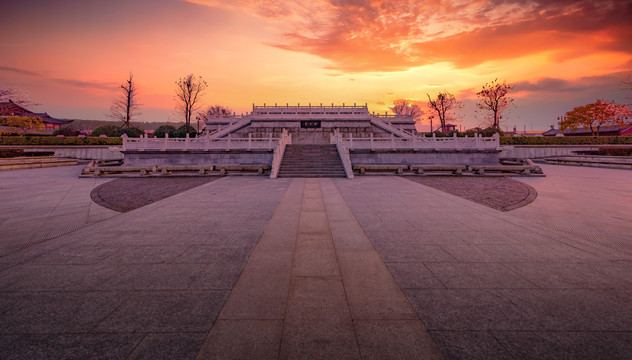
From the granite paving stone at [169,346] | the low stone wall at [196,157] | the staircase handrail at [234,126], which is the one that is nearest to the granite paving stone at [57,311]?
the granite paving stone at [169,346]

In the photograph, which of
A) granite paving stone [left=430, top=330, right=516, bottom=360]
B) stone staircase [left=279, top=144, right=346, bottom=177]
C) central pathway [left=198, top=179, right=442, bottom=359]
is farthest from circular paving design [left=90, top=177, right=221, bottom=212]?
granite paving stone [left=430, top=330, right=516, bottom=360]

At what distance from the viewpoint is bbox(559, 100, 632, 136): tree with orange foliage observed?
46.3 metres

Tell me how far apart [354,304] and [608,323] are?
304cm

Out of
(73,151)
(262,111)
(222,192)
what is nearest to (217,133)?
(262,111)

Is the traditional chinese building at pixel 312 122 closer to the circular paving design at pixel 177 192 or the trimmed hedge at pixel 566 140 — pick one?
the trimmed hedge at pixel 566 140

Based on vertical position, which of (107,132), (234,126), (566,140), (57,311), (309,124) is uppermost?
(309,124)

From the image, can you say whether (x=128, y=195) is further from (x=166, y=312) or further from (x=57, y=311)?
(x=166, y=312)

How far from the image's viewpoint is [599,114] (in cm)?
4866

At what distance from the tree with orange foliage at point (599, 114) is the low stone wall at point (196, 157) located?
6328 cm

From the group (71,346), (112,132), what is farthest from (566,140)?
(112,132)

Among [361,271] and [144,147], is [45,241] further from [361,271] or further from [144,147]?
[144,147]

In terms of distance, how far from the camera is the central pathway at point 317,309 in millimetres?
2570

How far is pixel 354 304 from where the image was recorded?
3.35 m

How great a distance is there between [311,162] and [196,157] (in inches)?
439
